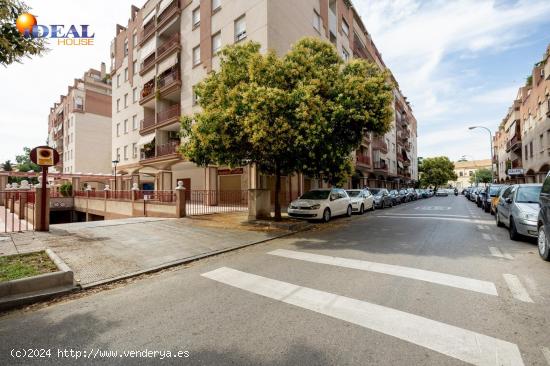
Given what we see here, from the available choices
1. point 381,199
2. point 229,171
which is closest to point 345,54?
point 381,199

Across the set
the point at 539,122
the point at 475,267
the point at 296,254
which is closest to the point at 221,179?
the point at 296,254

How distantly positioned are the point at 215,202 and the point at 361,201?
30.0 ft

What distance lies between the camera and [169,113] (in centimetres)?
2528

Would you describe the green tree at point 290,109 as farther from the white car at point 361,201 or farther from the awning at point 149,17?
the awning at point 149,17

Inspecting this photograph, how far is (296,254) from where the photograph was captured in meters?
6.99

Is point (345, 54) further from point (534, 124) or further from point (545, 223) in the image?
point (545, 223)

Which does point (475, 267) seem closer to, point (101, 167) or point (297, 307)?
point (297, 307)

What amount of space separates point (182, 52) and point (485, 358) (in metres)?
27.0

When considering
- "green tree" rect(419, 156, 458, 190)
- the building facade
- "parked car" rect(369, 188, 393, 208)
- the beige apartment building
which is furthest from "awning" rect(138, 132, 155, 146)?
the building facade

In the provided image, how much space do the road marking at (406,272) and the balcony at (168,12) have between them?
25814 millimetres

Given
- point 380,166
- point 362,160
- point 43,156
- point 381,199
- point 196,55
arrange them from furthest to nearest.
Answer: point 380,166
point 362,160
point 196,55
point 381,199
point 43,156

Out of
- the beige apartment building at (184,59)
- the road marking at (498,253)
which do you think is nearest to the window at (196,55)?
the beige apartment building at (184,59)

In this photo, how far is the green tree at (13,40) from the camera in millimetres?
4373

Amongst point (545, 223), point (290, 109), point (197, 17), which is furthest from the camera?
point (197, 17)
